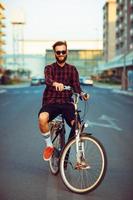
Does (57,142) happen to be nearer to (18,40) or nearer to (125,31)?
(18,40)

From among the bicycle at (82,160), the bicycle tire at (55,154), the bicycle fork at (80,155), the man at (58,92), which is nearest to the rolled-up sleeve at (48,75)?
the man at (58,92)

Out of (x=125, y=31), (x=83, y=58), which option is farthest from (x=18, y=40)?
(x=125, y=31)

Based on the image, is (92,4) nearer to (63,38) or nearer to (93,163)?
(63,38)

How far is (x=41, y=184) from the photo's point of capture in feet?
20.8

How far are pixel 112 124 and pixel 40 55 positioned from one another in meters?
8.51

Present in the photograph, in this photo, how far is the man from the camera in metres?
5.88

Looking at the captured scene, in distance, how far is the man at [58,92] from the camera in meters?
5.88

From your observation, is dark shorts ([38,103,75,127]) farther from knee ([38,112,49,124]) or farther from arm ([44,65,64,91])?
arm ([44,65,64,91])

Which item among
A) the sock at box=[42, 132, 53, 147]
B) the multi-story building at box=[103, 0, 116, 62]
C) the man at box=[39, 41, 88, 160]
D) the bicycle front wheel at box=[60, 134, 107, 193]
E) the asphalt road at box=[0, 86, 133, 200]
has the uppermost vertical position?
the multi-story building at box=[103, 0, 116, 62]

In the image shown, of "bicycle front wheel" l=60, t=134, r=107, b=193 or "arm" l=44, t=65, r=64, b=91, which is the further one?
"bicycle front wheel" l=60, t=134, r=107, b=193

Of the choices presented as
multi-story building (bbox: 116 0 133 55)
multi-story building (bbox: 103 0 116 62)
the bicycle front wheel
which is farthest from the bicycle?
multi-story building (bbox: 116 0 133 55)

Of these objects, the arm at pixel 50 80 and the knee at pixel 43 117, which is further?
the knee at pixel 43 117

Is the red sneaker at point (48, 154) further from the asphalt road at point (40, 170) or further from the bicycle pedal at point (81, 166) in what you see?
the bicycle pedal at point (81, 166)

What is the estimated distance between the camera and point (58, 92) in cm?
612
